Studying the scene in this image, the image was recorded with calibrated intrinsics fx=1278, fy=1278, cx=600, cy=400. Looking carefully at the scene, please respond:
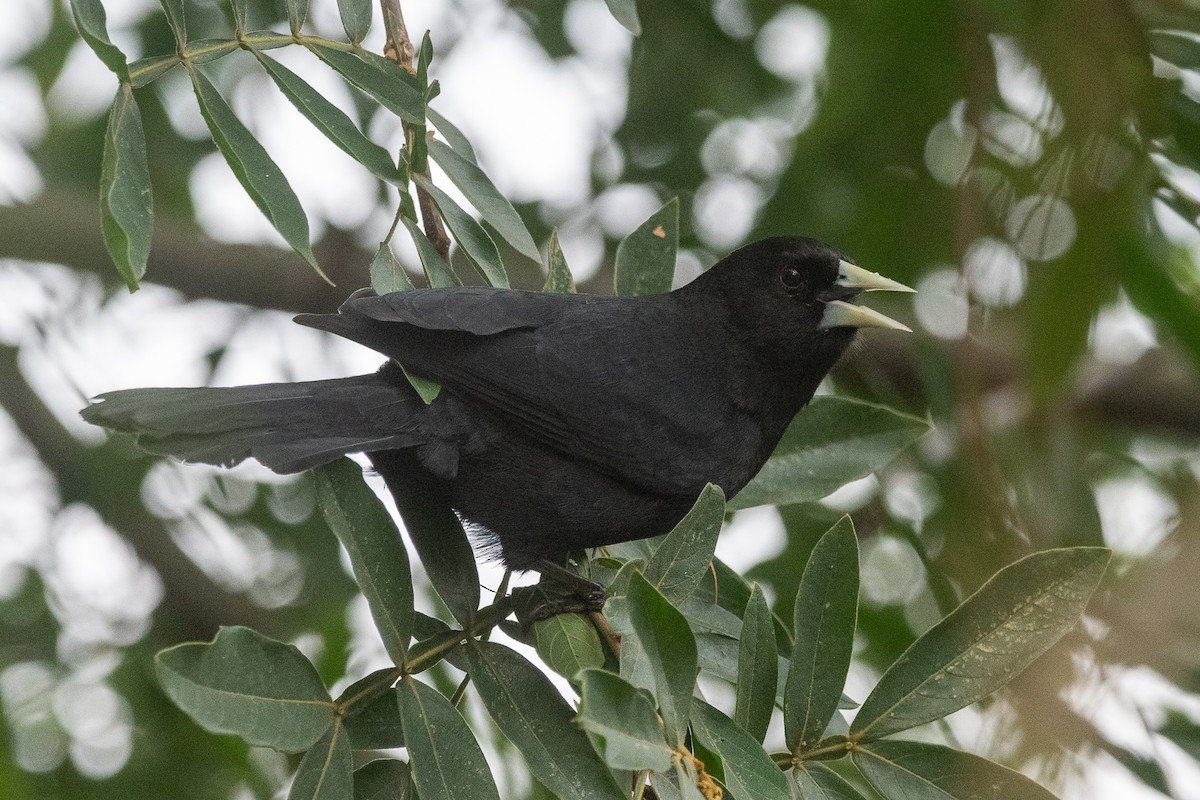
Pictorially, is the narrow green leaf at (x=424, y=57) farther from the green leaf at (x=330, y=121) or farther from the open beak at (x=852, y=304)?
the open beak at (x=852, y=304)

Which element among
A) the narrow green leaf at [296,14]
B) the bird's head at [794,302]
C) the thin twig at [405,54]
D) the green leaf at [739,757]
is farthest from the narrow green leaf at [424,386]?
the green leaf at [739,757]

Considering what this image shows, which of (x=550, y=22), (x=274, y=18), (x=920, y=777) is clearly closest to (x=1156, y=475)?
(x=920, y=777)

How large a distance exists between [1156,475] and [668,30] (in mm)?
2485

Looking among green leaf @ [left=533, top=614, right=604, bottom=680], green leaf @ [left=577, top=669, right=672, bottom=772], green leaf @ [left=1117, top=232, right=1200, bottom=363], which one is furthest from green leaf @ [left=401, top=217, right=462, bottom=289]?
green leaf @ [left=1117, top=232, right=1200, bottom=363]

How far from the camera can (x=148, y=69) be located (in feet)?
8.32

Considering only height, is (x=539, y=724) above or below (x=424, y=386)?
below

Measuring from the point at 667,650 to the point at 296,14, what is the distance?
1628mm

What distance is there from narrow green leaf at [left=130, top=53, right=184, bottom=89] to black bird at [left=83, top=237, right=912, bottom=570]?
0.68 metres

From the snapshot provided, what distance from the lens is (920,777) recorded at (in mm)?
2389

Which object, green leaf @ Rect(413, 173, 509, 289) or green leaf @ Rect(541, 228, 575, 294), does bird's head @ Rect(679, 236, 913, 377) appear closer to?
green leaf @ Rect(541, 228, 575, 294)

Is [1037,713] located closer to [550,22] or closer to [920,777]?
[920,777]

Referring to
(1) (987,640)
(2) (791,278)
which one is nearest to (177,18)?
(2) (791,278)

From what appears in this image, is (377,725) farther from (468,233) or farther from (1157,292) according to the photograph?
(1157,292)

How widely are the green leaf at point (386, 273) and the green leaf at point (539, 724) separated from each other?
913 millimetres
